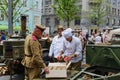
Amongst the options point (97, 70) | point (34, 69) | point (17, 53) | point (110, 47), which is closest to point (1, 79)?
point (17, 53)

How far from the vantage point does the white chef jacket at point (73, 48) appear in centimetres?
924

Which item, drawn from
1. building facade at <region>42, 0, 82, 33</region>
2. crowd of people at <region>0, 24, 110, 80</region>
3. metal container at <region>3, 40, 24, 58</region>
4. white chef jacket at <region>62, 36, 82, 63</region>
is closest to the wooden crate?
crowd of people at <region>0, 24, 110, 80</region>

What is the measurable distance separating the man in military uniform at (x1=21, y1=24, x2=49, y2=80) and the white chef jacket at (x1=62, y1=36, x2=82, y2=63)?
1.26 m

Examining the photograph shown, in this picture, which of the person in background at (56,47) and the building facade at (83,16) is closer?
the person in background at (56,47)

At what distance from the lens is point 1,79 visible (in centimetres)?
1093

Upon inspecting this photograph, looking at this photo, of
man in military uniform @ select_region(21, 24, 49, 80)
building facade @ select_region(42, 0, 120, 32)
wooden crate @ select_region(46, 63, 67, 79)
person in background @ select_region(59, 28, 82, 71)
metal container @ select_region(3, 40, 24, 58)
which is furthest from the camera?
building facade @ select_region(42, 0, 120, 32)

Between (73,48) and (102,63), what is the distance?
4.62ft

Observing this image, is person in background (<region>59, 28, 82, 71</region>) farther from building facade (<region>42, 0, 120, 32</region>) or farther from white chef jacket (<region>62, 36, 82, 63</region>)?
building facade (<region>42, 0, 120, 32</region>)

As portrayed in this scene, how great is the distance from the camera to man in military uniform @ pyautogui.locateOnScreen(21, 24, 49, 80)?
8000 millimetres

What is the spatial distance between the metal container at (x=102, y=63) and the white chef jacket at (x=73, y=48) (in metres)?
0.69

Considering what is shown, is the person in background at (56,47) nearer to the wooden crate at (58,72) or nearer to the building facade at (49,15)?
the wooden crate at (58,72)

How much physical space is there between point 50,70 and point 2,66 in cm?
332

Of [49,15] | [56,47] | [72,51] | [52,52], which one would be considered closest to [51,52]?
[52,52]

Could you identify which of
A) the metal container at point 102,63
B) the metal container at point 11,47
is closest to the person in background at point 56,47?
the metal container at point 11,47
